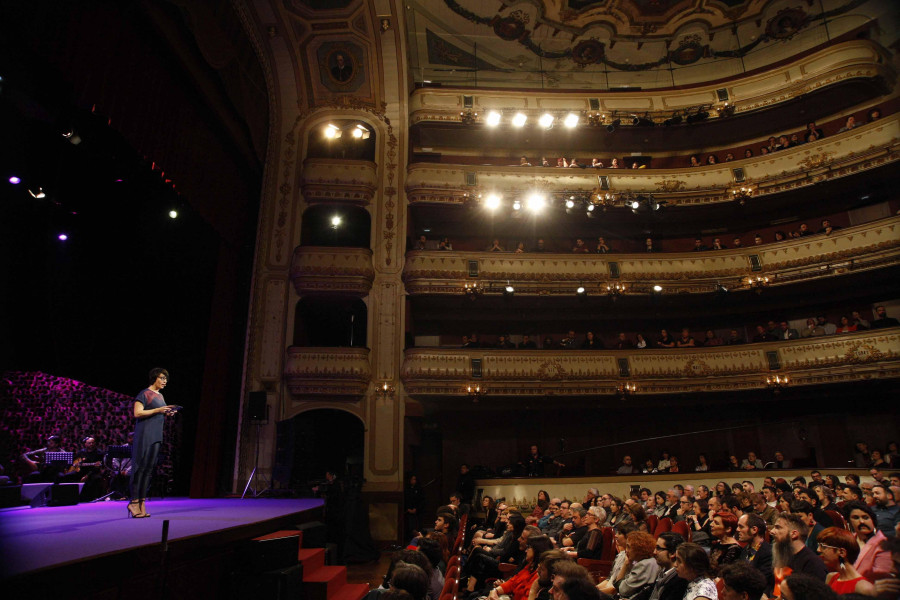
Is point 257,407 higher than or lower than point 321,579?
higher

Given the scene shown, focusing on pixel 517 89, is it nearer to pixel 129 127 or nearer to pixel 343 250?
pixel 343 250

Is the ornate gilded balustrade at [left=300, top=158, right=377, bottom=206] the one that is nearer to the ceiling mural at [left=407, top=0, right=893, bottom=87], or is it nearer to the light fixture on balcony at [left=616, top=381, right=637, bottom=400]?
the ceiling mural at [left=407, top=0, right=893, bottom=87]

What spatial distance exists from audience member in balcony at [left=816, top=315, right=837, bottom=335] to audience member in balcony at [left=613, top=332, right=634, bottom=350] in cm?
402

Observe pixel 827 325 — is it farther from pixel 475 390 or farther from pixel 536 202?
pixel 475 390

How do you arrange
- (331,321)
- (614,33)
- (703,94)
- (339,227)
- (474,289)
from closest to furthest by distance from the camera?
(474,289) < (339,227) < (331,321) < (614,33) < (703,94)

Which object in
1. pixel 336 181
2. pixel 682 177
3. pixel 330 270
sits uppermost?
pixel 682 177

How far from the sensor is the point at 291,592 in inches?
154

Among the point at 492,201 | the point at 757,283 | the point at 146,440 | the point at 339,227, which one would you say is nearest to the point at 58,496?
the point at 146,440

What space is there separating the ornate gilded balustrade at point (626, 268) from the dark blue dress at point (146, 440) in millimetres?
7461

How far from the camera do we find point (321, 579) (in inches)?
188

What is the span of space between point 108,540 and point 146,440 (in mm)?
1385

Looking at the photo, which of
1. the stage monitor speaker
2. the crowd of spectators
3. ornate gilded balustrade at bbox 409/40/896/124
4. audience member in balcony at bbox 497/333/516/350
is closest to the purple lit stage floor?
the stage monitor speaker

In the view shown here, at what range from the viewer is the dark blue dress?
179 inches

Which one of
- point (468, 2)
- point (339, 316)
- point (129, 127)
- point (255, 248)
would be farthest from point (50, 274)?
point (468, 2)
